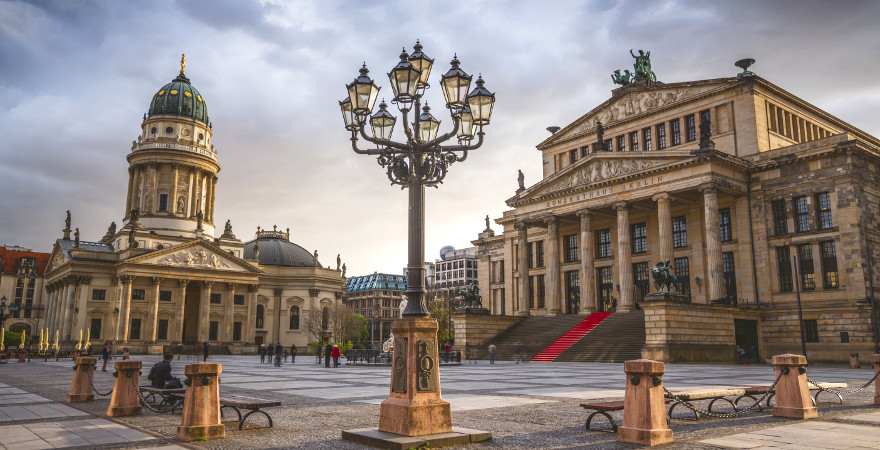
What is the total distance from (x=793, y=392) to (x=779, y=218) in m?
34.7

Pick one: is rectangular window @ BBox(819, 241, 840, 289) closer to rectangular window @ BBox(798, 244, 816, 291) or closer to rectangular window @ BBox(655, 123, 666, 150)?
rectangular window @ BBox(798, 244, 816, 291)

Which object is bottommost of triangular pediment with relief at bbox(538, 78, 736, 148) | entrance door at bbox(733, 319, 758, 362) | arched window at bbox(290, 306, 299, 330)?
entrance door at bbox(733, 319, 758, 362)

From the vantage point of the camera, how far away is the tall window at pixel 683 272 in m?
47.2

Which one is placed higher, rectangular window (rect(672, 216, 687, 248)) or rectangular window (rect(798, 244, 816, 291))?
rectangular window (rect(672, 216, 687, 248))

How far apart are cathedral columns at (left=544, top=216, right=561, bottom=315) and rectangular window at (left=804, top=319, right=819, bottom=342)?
16781 millimetres

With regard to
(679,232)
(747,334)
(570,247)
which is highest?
(679,232)

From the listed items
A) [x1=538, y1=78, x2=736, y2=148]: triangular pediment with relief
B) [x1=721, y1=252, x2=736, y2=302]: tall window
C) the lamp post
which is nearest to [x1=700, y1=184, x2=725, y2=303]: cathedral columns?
[x1=721, y1=252, x2=736, y2=302]: tall window

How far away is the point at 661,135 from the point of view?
173 ft

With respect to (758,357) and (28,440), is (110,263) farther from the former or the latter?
(28,440)

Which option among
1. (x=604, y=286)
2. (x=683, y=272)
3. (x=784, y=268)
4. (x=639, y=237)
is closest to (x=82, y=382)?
(x=784, y=268)

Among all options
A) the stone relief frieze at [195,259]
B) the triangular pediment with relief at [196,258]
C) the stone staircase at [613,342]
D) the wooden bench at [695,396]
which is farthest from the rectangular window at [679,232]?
the stone relief frieze at [195,259]

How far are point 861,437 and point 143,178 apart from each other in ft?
283

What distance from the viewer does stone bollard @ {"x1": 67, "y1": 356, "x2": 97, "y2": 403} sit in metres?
15.8

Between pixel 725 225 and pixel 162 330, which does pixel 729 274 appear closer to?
pixel 725 225
